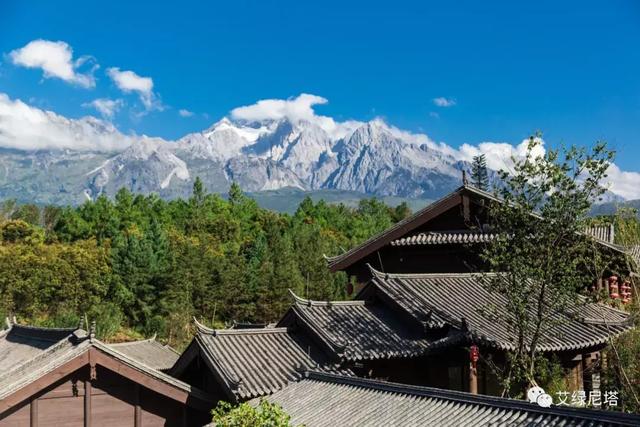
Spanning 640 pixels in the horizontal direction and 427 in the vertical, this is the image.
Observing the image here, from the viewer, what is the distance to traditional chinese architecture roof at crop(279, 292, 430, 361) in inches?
623

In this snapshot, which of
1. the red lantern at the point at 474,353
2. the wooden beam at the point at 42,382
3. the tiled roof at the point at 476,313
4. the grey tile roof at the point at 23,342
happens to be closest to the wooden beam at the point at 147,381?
the wooden beam at the point at 42,382

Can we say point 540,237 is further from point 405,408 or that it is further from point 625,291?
point 625,291

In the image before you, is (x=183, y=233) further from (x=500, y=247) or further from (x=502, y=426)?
Answer: (x=502, y=426)

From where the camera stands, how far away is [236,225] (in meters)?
70.5

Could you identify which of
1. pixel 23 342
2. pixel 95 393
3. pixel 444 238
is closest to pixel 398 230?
pixel 444 238

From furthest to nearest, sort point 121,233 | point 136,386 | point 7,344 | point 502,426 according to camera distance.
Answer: point 121,233
point 7,344
point 136,386
point 502,426

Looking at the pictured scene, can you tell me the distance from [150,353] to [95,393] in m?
9.90

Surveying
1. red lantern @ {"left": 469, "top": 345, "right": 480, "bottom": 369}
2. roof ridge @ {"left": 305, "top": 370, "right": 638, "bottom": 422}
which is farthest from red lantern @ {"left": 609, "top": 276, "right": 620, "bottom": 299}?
roof ridge @ {"left": 305, "top": 370, "right": 638, "bottom": 422}

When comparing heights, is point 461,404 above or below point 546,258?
below

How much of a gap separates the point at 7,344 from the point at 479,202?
16426 millimetres

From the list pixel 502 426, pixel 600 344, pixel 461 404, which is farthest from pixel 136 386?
pixel 600 344

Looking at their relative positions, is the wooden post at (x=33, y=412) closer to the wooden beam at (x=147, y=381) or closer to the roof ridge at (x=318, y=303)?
the wooden beam at (x=147, y=381)

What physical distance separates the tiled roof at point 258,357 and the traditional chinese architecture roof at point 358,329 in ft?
1.69

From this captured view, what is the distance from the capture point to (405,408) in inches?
441
